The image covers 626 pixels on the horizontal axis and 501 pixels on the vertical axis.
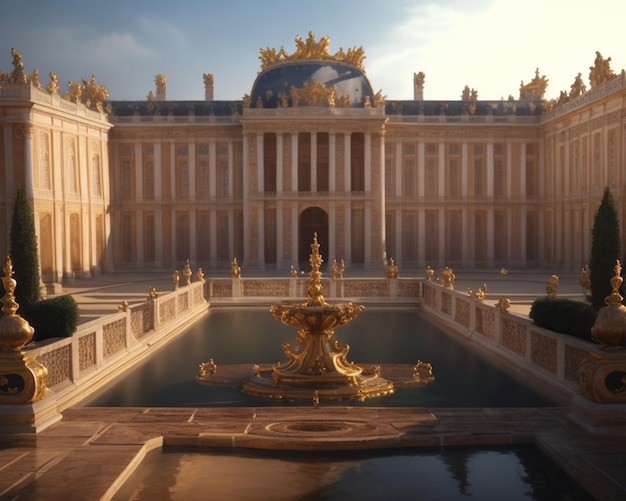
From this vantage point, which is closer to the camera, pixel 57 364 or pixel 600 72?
A: pixel 57 364

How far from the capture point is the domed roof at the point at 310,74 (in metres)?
48.8

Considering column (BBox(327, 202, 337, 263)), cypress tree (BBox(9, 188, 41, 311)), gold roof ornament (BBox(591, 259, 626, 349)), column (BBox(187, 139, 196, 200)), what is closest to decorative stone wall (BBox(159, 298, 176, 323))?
cypress tree (BBox(9, 188, 41, 311))

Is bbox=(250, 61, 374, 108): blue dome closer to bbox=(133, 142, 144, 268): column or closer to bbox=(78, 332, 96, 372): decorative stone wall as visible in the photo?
bbox=(133, 142, 144, 268): column

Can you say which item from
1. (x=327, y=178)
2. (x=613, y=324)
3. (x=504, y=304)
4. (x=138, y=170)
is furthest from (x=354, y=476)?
(x=138, y=170)

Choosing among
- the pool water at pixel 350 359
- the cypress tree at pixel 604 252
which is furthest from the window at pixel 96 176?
the cypress tree at pixel 604 252

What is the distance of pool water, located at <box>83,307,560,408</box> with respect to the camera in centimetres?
1258

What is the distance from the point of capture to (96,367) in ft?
46.1

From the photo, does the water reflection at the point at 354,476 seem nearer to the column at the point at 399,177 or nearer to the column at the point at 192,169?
the column at the point at 399,177

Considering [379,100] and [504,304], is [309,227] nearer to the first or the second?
[379,100]

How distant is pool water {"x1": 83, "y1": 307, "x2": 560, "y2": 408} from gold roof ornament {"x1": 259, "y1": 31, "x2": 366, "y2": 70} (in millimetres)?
27616

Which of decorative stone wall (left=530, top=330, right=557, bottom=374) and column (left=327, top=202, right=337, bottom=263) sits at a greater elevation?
column (left=327, top=202, right=337, bottom=263)

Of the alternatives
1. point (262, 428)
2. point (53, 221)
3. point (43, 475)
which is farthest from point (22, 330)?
point (53, 221)

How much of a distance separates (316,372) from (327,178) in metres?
36.1

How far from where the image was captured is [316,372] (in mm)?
13422
